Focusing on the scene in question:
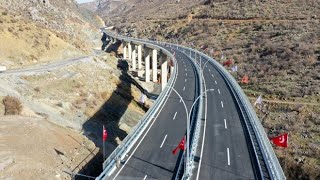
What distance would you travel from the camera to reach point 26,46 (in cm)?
6669

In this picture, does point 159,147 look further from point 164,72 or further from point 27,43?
point 164,72

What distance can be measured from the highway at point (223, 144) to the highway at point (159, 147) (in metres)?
2.30

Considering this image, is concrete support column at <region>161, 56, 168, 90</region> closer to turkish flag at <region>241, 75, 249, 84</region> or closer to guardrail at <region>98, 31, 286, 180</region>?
turkish flag at <region>241, 75, 249, 84</region>

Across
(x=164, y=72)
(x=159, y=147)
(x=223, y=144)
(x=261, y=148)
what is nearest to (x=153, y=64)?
(x=164, y=72)

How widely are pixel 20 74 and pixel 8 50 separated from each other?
12701mm

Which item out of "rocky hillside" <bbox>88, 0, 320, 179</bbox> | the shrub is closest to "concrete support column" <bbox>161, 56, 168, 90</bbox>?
"rocky hillside" <bbox>88, 0, 320, 179</bbox>

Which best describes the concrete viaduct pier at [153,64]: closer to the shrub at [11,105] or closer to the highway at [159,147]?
the highway at [159,147]

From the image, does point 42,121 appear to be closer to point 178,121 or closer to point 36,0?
point 178,121

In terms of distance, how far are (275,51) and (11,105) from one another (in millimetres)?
62383

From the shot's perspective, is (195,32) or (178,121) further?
(195,32)

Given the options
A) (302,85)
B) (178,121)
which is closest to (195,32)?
A: (302,85)

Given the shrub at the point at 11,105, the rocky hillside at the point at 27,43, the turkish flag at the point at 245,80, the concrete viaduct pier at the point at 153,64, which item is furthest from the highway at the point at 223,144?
the rocky hillside at the point at 27,43

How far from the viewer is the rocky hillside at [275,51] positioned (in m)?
44.4

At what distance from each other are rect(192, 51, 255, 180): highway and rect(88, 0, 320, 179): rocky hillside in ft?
21.9
